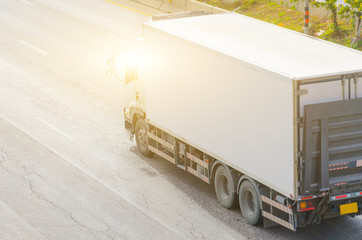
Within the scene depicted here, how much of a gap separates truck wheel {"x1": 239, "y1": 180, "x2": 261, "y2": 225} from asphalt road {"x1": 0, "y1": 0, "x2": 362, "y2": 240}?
19cm

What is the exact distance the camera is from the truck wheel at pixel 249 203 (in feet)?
49.6

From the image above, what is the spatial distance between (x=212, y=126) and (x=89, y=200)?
3241 mm

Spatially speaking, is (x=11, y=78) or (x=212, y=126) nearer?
(x=212, y=126)

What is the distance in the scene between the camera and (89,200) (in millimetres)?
16906

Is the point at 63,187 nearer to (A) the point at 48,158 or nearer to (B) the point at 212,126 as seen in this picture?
(A) the point at 48,158

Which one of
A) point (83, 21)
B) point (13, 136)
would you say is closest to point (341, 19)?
point (83, 21)

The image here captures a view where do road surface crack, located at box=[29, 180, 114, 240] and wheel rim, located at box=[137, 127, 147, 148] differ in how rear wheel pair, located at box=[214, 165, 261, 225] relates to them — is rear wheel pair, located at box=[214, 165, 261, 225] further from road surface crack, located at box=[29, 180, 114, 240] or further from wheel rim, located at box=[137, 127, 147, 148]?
wheel rim, located at box=[137, 127, 147, 148]

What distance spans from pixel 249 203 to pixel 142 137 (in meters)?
4.91

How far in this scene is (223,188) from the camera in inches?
649

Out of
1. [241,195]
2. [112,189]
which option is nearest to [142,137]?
[112,189]

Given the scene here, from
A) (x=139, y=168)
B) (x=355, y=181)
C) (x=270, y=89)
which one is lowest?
(x=139, y=168)

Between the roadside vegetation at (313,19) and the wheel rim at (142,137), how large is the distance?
8.86 metres

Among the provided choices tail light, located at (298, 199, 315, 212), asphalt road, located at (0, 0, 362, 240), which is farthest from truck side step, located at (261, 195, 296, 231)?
asphalt road, located at (0, 0, 362, 240)

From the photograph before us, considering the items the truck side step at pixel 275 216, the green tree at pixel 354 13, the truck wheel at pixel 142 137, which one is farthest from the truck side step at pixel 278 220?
the green tree at pixel 354 13
